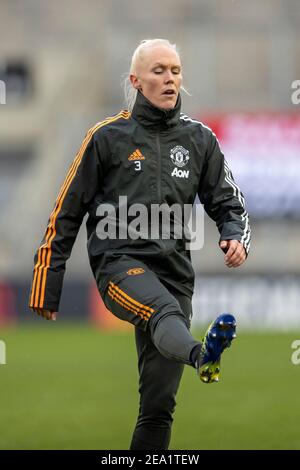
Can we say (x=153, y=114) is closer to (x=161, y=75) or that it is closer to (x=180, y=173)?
(x=161, y=75)

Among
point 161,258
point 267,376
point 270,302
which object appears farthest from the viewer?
point 270,302

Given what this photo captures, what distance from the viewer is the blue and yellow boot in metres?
5.21

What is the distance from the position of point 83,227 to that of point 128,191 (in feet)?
68.0

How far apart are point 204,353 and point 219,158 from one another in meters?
1.43

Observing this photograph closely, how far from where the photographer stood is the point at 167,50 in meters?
6.14

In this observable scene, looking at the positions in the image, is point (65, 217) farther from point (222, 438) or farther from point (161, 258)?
point (222, 438)

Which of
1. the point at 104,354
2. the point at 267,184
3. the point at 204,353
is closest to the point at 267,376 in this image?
the point at 104,354

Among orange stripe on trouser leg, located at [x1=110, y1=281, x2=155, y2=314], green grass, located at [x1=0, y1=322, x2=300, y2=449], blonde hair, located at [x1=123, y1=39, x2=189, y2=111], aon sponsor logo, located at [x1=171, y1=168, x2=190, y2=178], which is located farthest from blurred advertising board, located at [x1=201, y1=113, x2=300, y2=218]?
orange stripe on trouser leg, located at [x1=110, y1=281, x2=155, y2=314]

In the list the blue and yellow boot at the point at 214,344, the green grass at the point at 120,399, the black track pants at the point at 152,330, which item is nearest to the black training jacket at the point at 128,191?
the black track pants at the point at 152,330

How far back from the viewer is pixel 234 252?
6.04 meters

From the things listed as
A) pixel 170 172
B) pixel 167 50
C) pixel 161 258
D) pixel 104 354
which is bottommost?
pixel 104 354

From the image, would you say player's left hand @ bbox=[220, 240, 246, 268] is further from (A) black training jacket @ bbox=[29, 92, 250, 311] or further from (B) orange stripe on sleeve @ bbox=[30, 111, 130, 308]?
(B) orange stripe on sleeve @ bbox=[30, 111, 130, 308]

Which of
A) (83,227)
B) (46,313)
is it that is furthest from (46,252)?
(83,227)

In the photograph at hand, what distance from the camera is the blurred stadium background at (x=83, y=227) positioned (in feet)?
32.4
